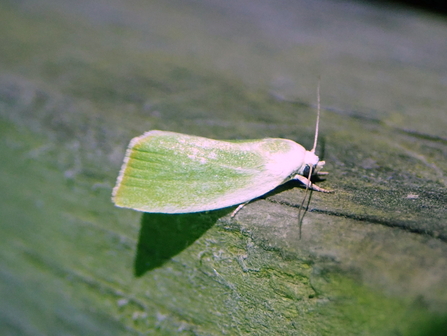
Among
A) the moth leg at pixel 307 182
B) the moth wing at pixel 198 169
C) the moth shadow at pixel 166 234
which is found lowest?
the moth shadow at pixel 166 234

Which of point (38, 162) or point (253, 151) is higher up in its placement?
point (253, 151)

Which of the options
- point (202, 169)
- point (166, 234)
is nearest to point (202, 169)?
point (202, 169)

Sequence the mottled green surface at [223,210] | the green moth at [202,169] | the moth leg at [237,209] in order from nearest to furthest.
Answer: the mottled green surface at [223,210] < the moth leg at [237,209] < the green moth at [202,169]

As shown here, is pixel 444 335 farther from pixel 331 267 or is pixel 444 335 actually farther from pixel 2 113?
pixel 2 113

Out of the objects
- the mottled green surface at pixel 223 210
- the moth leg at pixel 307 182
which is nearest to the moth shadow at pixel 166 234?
the mottled green surface at pixel 223 210

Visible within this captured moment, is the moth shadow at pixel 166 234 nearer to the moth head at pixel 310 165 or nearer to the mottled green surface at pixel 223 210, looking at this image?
the mottled green surface at pixel 223 210

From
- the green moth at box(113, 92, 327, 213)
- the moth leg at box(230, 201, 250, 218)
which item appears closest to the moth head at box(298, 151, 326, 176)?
the green moth at box(113, 92, 327, 213)

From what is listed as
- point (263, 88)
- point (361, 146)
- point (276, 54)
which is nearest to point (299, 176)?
point (361, 146)

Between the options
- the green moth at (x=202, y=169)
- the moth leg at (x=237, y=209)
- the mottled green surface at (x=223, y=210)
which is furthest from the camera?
the green moth at (x=202, y=169)
